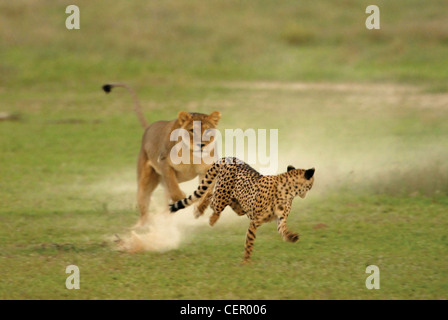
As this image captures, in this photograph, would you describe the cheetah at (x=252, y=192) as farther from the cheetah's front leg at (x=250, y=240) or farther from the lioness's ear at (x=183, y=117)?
the lioness's ear at (x=183, y=117)

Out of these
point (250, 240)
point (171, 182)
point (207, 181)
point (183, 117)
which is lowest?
A: point (250, 240)

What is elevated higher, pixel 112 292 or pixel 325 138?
pixel 325 138

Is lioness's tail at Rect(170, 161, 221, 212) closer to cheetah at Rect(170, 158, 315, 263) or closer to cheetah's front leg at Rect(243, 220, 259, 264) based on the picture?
cheetah at Rect(170, 158, 315, 263)

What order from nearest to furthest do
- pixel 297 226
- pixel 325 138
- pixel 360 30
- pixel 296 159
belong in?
pixel 297 226
pixel 296 159
pixel 325 138
pixel 360 30

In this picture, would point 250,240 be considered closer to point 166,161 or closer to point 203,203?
point 203,203

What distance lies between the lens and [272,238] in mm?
8344

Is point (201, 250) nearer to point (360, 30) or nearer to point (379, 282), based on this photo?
point (379, 282)

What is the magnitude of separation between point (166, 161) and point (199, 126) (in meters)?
0.74

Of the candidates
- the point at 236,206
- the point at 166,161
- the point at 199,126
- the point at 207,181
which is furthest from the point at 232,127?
the point at 236,206

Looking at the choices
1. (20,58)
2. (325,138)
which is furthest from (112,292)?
(20,58)

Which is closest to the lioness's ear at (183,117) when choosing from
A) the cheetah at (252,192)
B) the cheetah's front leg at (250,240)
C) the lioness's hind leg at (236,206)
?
the cheetah at (252,192)

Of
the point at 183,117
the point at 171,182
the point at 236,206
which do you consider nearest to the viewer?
the point at 236,206

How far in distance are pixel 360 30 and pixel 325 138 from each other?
13248mm

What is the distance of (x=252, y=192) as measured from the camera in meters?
7.12
